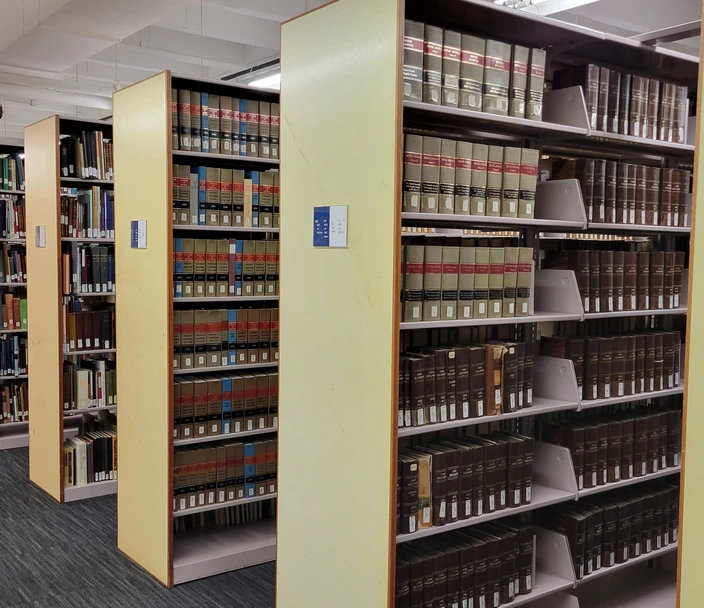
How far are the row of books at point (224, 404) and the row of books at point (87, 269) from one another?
147cm

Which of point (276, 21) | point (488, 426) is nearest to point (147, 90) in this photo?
point (488, 426)

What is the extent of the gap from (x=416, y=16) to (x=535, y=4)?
8.39 feet

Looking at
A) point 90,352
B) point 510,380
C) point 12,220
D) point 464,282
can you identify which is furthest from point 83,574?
point 12,220

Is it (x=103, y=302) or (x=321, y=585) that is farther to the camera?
(x=103, y=302)

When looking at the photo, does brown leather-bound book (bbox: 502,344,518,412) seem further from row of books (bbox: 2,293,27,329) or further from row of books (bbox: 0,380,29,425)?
row of books (bbox: 0,380,29,425)

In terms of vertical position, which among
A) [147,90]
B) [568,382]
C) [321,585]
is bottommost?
[321,585]

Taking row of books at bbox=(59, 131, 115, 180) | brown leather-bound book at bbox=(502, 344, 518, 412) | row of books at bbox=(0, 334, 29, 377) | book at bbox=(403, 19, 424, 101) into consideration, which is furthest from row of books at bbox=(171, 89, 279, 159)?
row of books at bbox=(0, 334, 29, 377)

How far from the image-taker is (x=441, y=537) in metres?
3.04

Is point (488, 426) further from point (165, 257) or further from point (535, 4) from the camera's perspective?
point (535, 4)

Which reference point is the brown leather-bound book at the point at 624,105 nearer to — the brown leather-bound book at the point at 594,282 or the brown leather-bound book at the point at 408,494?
the brown leather-bound book at the point at 594,282

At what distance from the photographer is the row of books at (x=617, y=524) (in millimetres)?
3340

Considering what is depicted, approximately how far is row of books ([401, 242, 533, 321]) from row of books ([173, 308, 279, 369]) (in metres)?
1.48

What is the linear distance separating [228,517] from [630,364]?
7.82 feet

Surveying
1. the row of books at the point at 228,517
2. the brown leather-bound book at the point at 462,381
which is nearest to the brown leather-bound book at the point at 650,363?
the brown leather-bound book at the point at 462,381
